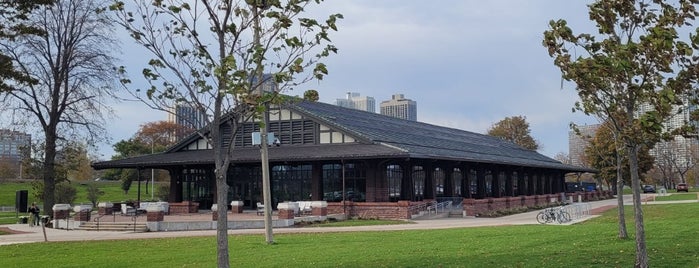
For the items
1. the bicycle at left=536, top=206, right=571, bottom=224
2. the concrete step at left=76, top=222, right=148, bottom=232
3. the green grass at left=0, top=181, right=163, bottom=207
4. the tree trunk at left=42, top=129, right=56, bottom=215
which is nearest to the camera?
the bicycle at left=536, top=206, right=571, bottom=224

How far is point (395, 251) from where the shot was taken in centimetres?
1554

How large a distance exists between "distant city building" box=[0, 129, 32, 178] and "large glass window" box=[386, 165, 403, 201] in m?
19.8

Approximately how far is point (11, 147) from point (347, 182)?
70.5 meters

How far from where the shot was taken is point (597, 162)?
67375 millimetres

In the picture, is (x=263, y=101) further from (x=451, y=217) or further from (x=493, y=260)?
(x=451, y=217)

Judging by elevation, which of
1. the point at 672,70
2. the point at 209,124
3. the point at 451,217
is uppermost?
the point at 672,70

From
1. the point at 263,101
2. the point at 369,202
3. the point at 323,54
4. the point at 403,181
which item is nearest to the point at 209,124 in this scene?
the point at 263,101

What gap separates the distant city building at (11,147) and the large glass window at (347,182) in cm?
1670

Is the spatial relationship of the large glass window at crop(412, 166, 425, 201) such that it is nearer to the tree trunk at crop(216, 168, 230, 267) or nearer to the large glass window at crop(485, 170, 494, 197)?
the large glass window at crop(485, 170, 494, 197)

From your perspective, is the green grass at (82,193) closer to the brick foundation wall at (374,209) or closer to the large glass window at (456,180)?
the large glass window at (456,180)

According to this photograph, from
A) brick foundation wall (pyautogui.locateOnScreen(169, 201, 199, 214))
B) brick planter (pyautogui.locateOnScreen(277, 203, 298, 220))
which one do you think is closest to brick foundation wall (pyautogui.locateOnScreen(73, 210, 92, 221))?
brick foundation wall (pyautogui.locateOnScreen(169, 201, 199, 214))

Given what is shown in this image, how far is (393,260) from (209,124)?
568 cm

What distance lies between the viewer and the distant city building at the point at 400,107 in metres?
102

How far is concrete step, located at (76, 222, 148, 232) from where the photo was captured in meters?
28.6
